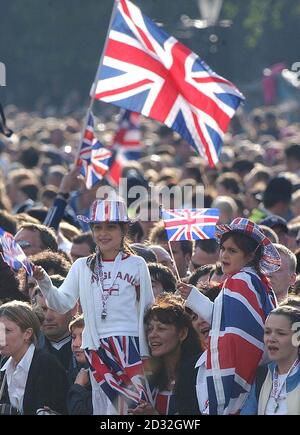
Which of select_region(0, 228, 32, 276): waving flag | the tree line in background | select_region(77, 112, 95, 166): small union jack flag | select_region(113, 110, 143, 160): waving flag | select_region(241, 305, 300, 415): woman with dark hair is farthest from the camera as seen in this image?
the tree line in background

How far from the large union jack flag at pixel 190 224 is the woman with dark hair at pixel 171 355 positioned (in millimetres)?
1918

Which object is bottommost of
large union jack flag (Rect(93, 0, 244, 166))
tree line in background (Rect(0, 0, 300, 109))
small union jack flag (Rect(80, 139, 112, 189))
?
small union jack flag (Rect(80, 139, 112, 189))

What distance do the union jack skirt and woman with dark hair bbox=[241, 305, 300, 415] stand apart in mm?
921

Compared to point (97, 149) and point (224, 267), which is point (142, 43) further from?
A: point (224, 267)

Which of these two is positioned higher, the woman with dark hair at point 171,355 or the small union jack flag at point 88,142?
the small union jack flag at point 88,142

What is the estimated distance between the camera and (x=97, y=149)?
1289 cm

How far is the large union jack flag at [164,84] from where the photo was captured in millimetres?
11141

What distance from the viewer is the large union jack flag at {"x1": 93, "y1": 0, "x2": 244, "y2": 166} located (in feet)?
36.6

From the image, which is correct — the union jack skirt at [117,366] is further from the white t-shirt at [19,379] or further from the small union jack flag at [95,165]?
the small union jack flag at [95,165]

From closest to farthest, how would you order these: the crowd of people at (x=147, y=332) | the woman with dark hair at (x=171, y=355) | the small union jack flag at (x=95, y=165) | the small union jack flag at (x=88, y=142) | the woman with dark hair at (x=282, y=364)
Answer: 1. the woman with dark hair at (x=282, y=364)
2. the crowd of people at (x=147, y=332)
3. the woman with dark hair at (x=171, y=355)
4. the small union jack flag at (x=88, y=142)
5. the small union jack flag at (x=95, y=165)

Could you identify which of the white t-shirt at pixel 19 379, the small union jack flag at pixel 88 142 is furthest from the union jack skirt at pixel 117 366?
the small union jack flag at pixel 88 142

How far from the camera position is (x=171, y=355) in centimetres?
807

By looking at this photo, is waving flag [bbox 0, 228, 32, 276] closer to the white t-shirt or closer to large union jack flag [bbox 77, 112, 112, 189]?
the white t-shirt

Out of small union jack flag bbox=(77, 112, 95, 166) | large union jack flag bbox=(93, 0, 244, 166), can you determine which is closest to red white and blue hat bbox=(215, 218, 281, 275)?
large union jack flag bbox=(93, 0, 244, 166)
